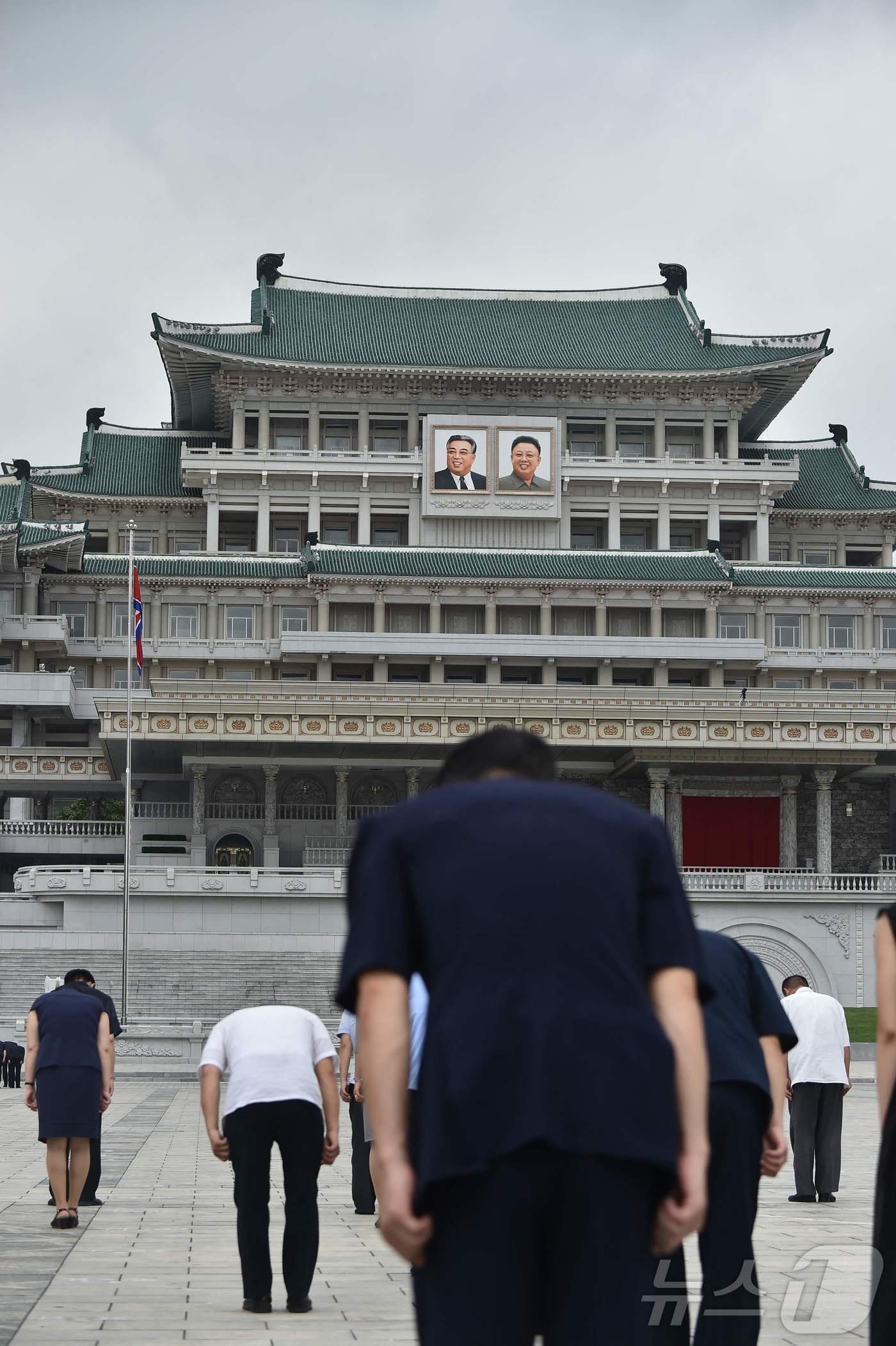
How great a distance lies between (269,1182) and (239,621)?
52.4 m

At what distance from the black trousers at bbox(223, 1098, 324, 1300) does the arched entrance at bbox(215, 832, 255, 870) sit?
4596 cm

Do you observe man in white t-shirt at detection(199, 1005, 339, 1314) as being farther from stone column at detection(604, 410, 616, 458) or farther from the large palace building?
stone column at detection(604, 410, 616, 458)

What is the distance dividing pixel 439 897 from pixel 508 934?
17 cm

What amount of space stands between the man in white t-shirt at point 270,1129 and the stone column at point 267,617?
170ft

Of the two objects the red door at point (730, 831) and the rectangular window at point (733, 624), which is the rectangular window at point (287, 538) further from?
the red door at point (730, 831)

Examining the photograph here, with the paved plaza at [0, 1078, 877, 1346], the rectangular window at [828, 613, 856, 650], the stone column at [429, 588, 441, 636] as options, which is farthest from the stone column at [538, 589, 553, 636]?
the paved plaza at [0, 1078, 877, 1346]

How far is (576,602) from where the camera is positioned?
195ft

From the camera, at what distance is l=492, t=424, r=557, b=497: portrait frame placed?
201 feet

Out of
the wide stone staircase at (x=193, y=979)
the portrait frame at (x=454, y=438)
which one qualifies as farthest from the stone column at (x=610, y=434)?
the wide stone staircase at (x=193, y=979)

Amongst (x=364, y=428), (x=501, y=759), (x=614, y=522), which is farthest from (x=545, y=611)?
(x=501, y=759)

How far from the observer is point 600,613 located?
59625 millimetres

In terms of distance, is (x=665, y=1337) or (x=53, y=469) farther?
(x=53, y=469)

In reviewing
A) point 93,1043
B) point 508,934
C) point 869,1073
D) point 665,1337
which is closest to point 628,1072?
point 508,934

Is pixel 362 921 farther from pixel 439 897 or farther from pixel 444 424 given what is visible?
pixel 444 424
